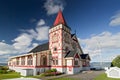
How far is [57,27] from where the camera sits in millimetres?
40375

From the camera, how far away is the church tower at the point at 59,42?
38469 mm

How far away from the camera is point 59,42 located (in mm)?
39125

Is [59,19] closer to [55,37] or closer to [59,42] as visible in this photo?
[55,37]

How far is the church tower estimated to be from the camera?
38469 millimetres

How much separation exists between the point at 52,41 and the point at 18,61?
57.4 ft

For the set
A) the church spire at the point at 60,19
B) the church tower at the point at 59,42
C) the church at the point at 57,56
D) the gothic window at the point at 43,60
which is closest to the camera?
the church at the point at 57,56

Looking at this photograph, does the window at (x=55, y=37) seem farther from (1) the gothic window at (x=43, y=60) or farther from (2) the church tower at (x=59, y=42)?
(1) the gothic window at (x=43, y=60)

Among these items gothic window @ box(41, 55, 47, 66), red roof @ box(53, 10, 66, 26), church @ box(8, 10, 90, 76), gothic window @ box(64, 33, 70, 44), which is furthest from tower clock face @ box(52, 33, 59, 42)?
gothic window @ box(41, 55, 47, 66)

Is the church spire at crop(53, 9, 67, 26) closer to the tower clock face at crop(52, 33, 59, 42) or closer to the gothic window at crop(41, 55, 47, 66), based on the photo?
the tower clock face at crop(52, 33, 59, 42)

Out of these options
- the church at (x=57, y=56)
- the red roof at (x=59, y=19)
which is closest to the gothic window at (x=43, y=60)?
the church at (x=57, y=56)

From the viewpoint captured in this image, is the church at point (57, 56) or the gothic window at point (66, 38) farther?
the gothic window at point (66, 38)

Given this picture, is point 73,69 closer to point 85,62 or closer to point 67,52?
point 67,52

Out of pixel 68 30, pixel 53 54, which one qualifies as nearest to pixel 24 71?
pixel 53 54

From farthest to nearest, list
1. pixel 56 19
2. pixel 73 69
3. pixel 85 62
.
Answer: pixel 85 62 < pixel 56 19 < pixel 73 69
